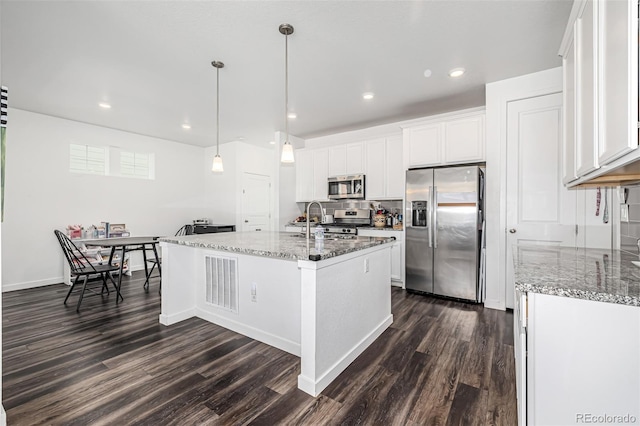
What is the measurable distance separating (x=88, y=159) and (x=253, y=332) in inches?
176

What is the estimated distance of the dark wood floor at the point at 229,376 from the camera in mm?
1678

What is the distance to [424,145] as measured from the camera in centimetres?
404

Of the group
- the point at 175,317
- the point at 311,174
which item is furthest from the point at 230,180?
the point at 175,317

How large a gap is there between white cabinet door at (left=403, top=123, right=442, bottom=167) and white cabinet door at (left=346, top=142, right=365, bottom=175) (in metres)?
0.94

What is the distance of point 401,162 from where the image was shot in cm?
459

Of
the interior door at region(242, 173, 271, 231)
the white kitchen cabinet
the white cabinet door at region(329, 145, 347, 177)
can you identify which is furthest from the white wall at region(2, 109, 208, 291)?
the white kitchen cabinet

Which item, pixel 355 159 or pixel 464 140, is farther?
pixel 355 159

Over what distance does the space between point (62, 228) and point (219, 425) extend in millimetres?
4710

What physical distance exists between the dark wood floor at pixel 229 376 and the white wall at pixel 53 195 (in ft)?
5.39

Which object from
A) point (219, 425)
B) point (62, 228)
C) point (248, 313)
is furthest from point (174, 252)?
point (62, 228)

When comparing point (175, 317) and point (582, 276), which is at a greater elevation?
point (582, 276)

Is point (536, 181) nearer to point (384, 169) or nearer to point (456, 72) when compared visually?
point (456, 72)

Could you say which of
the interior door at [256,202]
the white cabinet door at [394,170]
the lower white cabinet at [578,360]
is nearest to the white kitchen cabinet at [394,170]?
the white cabinet door at [394,170]

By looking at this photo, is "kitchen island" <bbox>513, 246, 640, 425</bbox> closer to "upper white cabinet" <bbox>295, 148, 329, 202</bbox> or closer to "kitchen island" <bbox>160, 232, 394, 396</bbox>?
"kitchen island" <bbox>160, 232, 394, 396</bbox>
